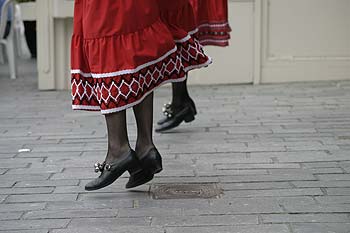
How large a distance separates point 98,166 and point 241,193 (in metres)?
0.74

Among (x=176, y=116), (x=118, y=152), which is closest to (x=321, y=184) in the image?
(x=118, y=152)

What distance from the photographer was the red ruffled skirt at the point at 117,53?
3.49 metres

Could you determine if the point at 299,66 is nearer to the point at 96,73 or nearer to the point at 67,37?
the point at 67,37

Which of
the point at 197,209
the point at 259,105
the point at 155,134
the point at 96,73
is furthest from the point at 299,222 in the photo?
the point at 259,105

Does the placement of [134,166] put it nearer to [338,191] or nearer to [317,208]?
[317,208]

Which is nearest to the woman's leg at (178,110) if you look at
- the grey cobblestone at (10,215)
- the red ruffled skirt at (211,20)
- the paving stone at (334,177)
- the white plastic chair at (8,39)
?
the red ruffled skirt at (211,20)

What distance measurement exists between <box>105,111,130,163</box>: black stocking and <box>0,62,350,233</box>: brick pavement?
Result: 0.23 m

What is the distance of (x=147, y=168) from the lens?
3.76m

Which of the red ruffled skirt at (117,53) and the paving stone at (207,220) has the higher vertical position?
the red ruffled skirt at (117,53)

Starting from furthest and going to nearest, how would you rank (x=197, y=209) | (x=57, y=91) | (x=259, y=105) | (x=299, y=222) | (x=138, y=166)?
(x=57, y=91)
(x=259, y=105)
(x=138, y=166)
(x=197, y=209)
(x=299, y=222)

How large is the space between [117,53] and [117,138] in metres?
0.46

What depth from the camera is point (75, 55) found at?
3.68 meters

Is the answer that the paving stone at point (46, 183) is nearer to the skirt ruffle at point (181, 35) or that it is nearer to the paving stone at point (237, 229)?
the skirt ruffle at point (181, 35)

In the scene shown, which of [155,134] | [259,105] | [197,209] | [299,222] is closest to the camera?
[299,222]
